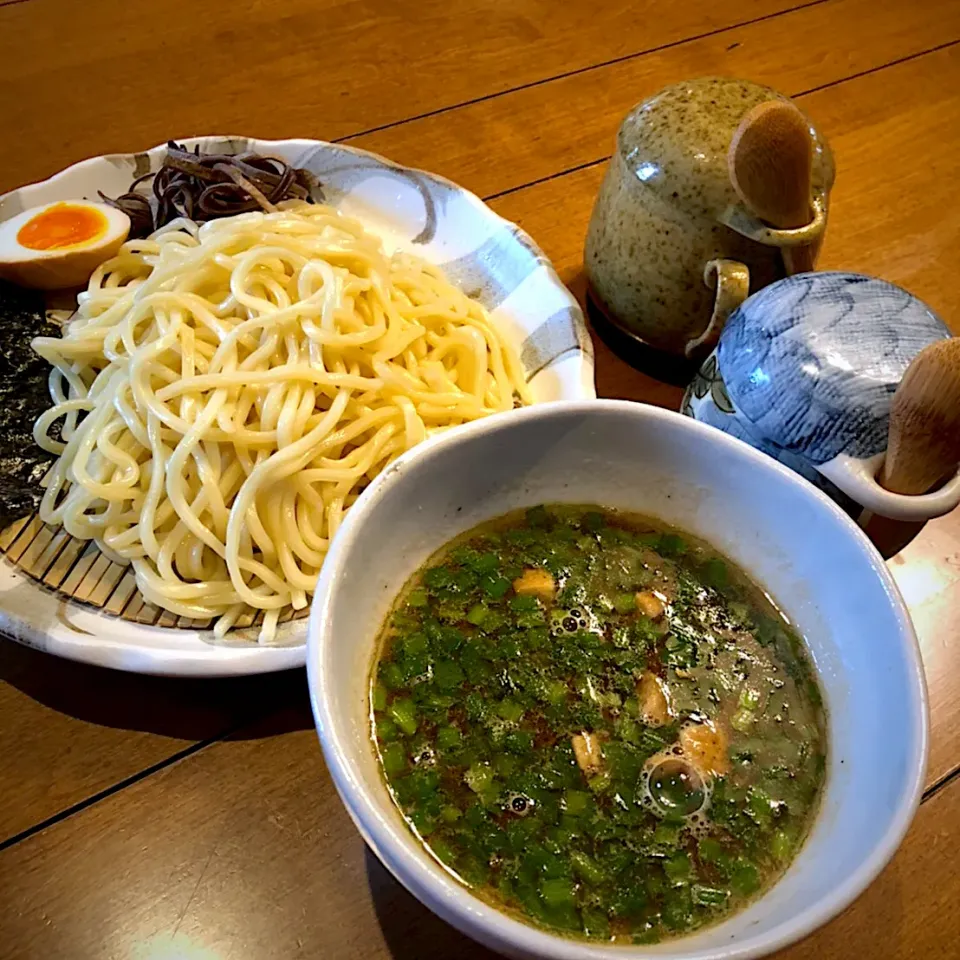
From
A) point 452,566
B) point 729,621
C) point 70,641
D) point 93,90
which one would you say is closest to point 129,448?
point 70,641

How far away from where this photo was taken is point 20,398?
4.83 feet

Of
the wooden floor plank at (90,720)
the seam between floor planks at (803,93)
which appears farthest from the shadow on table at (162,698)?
the seam between floor planks at (803,93)

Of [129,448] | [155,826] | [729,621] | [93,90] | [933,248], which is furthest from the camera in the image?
[93,90]

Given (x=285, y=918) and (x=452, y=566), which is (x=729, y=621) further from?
(x=285, y=918)

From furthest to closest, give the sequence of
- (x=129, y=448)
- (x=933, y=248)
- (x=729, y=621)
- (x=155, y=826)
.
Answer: (x=933, y=248), (x=129, y=448), (x=155, y=826), (x=729, y=621)

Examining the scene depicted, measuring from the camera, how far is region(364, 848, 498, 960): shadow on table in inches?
40.1

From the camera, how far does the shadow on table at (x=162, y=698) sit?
3.86 feet

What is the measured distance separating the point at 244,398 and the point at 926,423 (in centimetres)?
98

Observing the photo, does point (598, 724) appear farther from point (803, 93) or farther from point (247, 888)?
point (803, 93)

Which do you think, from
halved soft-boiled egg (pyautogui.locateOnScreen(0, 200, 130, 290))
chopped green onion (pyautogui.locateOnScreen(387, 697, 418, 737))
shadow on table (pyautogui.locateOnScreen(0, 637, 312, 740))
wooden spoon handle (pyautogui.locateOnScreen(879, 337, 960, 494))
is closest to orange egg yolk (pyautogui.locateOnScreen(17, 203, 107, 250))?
halved soft-boiled egg (pyautogui.locateOnScreen(0, 200, 130, 290))

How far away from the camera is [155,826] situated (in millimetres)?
1095

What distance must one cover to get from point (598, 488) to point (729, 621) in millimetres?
214

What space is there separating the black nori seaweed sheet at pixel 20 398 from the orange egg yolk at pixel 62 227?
0.09 m

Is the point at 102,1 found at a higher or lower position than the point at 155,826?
Result: higher
